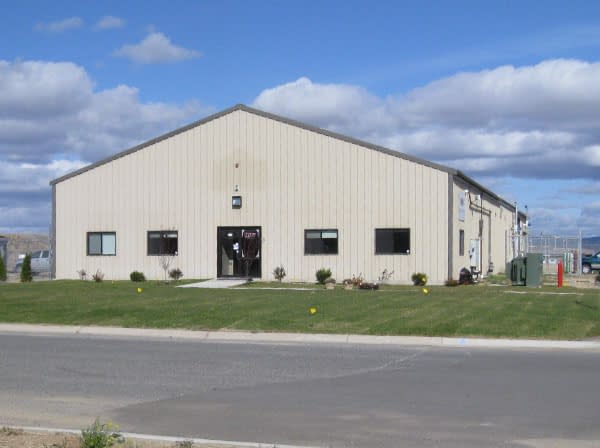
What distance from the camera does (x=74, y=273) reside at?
128 feet

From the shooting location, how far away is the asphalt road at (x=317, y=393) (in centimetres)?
873

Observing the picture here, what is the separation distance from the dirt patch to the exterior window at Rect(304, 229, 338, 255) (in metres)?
27.6

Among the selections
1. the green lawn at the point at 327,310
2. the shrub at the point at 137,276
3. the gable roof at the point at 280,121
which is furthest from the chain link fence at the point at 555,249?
the shrub at the point at 137,276

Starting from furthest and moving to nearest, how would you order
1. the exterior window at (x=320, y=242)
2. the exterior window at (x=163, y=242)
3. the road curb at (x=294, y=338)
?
the exterior window at (x=163, y=242) < the exterior window at (x=320, y=242) < the road curb at (x=294, y=338)

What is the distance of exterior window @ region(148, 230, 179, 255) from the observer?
3747 cm

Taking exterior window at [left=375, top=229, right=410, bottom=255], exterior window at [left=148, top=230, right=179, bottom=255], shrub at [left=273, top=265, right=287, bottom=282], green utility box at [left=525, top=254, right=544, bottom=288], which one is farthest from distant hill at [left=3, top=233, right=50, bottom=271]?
green utility box at [left=525, top=254, right=544, bottom=288]

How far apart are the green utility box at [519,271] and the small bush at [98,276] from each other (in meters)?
17.9

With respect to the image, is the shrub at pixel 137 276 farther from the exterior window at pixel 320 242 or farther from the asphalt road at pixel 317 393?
the asphalt road at pixel 317 393

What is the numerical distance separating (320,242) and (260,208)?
3088 millimetres

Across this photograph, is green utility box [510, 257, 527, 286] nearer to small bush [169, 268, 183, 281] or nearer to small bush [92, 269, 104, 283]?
small bush [169, 268, 183, 281]

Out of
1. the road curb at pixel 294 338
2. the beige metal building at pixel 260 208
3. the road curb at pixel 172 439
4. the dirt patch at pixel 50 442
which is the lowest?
the road curb at pixel 294 338

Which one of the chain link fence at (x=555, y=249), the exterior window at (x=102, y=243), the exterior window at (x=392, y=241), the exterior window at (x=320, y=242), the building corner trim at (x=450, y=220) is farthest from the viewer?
the chain link fence at (x=555, y=249)

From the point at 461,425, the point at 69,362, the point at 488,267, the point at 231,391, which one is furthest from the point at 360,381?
the point at 488,267

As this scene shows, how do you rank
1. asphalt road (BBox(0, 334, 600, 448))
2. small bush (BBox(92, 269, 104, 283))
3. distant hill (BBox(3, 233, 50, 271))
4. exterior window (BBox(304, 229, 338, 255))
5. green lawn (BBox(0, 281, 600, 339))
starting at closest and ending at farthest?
asphalt road (BBox(0, 334, 600, 448)) → green lawn (BBox(0, 281, 600, 339)) → exterior window (BBox(304, 229, 338, 255)) → small bush (BBox(92, 269, 104, 283)) → distant hill (BBox(3, 233, 50, 271))
